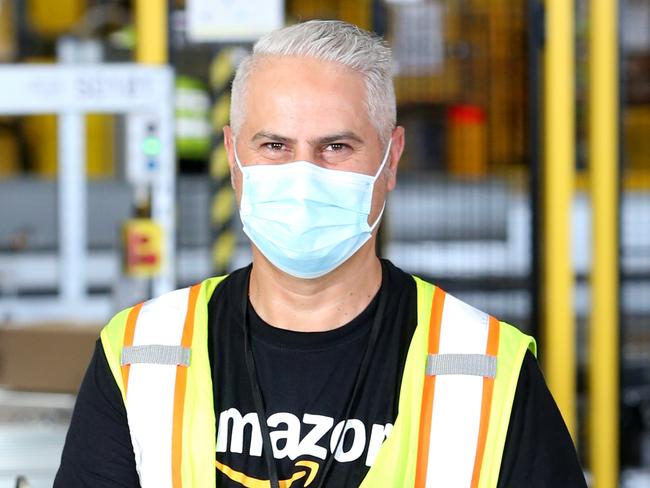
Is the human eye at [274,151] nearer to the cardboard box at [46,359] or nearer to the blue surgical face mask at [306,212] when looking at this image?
the blue surgical face mask at [306,212]

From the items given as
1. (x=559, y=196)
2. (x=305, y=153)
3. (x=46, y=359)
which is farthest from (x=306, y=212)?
(x=559, y=196)

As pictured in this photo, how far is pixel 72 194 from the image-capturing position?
401 cm

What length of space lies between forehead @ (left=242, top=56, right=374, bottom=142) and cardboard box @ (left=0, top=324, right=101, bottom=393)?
1982mm

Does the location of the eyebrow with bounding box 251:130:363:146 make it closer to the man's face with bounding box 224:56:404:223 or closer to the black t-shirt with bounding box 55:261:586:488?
the man's face with bounding box 224:56:404:223

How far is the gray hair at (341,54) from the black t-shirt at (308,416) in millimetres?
342

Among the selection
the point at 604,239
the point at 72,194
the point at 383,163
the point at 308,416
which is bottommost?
the point at 604,239

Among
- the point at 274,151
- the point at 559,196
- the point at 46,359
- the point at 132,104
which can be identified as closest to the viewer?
the point at 274,151

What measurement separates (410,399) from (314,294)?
10.1 inches

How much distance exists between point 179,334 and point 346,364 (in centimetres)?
29

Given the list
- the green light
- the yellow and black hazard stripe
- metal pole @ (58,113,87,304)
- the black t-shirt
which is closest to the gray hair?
the black t-shirt

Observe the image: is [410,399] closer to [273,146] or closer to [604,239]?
[273,146]

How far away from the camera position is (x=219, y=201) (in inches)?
171

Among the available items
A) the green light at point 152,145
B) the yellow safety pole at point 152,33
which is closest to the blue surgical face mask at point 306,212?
the green light at point 152,145

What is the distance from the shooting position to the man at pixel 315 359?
1869 mm
